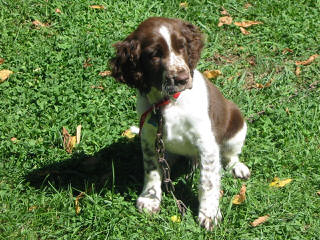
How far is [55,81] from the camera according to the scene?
17.9 ft

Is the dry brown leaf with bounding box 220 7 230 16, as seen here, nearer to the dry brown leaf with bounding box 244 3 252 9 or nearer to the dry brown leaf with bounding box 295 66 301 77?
the dry brown leaf with bounding box 244 3 252 9

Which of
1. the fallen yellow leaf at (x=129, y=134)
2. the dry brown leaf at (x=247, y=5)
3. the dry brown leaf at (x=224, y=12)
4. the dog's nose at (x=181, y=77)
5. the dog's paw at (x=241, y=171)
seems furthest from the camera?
the dry brown leaf at (x=247, y=5)

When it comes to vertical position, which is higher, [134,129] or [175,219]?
[134,129]

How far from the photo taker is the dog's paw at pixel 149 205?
158 inches

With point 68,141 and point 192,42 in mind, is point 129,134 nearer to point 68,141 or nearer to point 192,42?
point 68,141

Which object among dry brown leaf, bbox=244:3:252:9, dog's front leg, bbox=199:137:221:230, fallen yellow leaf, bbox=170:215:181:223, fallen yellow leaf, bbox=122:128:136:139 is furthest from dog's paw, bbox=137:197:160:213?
dry brown leaf, bbox=244:3:252:9

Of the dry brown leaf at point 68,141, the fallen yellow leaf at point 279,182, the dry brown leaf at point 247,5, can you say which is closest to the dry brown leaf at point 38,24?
the dry brown leaf at point 68,141

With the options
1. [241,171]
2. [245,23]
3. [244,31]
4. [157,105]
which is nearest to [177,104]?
[157,105]

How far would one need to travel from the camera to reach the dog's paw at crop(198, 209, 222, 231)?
387cm

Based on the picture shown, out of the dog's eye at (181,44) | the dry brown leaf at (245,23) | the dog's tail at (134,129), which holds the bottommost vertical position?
the dog's tail at (134,129)

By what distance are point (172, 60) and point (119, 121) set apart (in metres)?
1.79

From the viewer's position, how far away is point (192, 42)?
3613mm

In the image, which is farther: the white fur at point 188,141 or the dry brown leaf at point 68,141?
the dry brown leaf at point 68,141

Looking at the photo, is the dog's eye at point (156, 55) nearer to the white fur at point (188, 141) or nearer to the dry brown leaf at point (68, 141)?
the white fur at point (188, 141)
